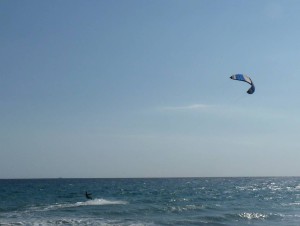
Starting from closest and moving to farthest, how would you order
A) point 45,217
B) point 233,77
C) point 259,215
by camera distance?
point 233,77, point 45,217, point 259,215

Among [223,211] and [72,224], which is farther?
[223,211]

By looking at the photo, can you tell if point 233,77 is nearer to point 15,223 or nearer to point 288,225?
point 288,225

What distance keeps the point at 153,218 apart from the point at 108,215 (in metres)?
3.41

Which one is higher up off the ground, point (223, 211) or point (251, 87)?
point (251, 87)

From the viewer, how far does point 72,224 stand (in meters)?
26.0

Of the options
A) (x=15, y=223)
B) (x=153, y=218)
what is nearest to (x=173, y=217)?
(x=153, y=218)

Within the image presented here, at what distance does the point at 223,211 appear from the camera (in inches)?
1371

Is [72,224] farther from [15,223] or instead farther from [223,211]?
[223,211]

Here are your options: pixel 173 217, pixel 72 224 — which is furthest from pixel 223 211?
pixel 72 224

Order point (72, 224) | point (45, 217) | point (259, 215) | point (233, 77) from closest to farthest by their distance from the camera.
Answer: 1. point (233, 77)
2. point (72, 224)
3. point (45, 217)
4. point (259, 215)

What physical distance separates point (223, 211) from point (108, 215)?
9154 mm

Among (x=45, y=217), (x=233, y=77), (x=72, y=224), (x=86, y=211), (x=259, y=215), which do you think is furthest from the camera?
(x=86, y=211)

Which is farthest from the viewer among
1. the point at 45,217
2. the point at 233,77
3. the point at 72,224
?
the point at 45,217

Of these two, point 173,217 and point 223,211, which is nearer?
point 173,217
